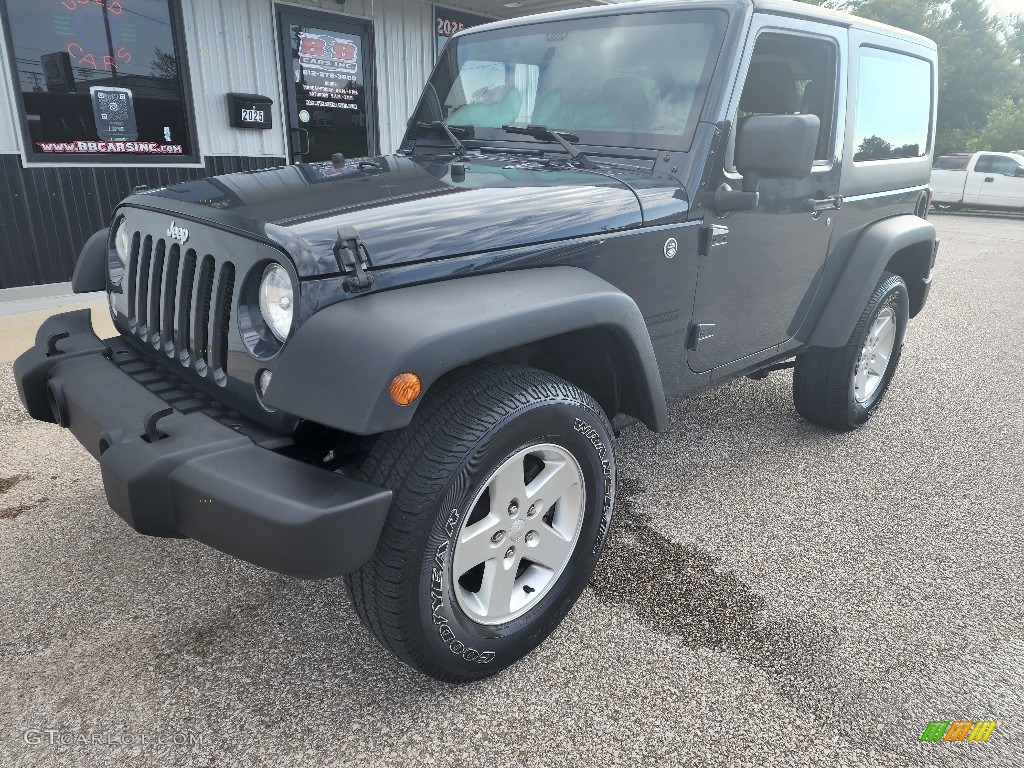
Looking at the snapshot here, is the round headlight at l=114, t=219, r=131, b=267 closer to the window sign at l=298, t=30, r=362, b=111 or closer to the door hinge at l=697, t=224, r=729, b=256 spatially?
the door hinge at l=697, t=224, r=729, b=256

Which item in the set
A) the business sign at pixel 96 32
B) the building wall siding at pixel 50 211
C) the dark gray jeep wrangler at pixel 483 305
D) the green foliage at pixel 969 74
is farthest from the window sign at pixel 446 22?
the green foliage at pixel 969 74

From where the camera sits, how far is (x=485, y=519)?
2.00m

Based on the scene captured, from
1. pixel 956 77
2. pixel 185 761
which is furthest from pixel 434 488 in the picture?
pixel 956 77

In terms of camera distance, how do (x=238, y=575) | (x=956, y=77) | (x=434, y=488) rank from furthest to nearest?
(x=956, y=77)
(x=238, y=575)
(x=434, y=488)

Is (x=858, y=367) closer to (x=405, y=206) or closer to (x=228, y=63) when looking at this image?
(x=405, y=206)

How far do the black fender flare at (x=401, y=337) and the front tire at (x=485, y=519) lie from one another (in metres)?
0.15

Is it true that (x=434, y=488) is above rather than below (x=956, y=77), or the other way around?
below

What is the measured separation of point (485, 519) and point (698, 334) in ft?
3.93

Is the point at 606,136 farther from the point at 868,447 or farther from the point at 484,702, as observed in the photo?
the point at 868,447

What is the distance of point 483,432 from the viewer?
1.79 metres

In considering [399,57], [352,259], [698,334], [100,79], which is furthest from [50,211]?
Answer: [698,334]

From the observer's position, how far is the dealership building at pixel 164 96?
5.64 metres

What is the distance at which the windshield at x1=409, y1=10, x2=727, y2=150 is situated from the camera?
8.46ft

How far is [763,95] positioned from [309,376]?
7.28 ft
